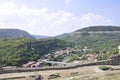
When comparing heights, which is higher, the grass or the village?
the grass

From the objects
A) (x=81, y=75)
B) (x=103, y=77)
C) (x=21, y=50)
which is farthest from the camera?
(x=21, y=50)

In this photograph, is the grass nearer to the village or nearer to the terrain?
the terrain

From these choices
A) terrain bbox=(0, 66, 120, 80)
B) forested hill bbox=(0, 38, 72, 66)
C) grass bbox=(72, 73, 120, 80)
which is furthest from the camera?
forested hill bbox=(0, 38, 72, 66)

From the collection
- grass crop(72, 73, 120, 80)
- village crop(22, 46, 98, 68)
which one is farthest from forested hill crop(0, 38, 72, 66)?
grass crop(72, 73, 120, 80)

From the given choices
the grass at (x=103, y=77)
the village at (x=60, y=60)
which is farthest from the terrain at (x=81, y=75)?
the village at (x=60, y=60)

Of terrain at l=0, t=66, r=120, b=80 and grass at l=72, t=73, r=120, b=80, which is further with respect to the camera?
terrain at l=0, t=66, r=120, b=80

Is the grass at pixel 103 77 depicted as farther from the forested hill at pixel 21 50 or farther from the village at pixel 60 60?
the forested hill at pixel 21 50

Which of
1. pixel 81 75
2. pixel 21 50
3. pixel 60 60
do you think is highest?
pixel 81 75

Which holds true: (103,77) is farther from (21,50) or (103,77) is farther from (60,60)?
(60,60)

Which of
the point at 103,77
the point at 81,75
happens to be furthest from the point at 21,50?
the point at 103,77
